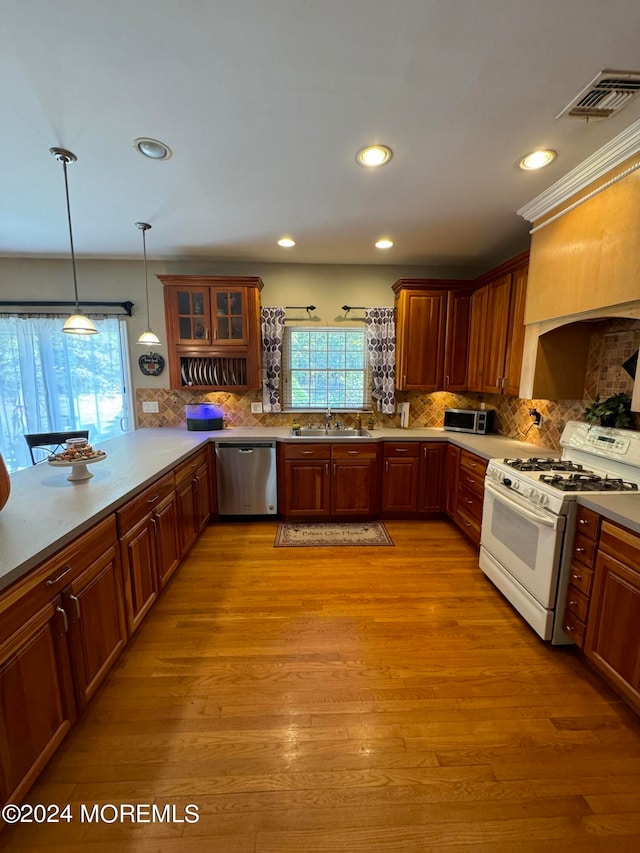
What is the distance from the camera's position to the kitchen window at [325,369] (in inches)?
148

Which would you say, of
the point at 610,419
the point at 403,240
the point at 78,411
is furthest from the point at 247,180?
the point at 78,411

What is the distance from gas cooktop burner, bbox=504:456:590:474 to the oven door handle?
0.20m

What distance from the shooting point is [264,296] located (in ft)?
12.0

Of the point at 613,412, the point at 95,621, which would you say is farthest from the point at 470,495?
the point at 95,621

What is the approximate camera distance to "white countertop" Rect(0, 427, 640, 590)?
1177mm

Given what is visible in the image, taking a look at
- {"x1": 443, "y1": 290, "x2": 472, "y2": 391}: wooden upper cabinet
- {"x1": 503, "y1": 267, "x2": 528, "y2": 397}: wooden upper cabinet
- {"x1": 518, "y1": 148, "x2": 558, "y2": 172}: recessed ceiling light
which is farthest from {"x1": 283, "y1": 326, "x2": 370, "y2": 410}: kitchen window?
{"x1": 518, "y1": 148, "x2": 558, "y2": 172}: recessed ceiling light

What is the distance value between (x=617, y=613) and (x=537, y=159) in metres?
2.36

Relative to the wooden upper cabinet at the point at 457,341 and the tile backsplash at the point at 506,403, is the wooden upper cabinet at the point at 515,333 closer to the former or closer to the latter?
the tile backsplash at the point at 506,403

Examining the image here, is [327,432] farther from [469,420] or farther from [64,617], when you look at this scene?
[64,617]

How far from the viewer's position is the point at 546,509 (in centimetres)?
181

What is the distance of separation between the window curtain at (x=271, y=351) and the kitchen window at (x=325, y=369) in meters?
0.15

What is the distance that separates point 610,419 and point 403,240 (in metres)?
2.17

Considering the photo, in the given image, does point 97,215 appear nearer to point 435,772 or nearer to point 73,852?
point 73,852

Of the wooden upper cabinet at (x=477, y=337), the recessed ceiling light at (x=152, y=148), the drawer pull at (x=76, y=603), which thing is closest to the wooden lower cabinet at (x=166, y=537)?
the drawer pull at (x=76, y=603)
